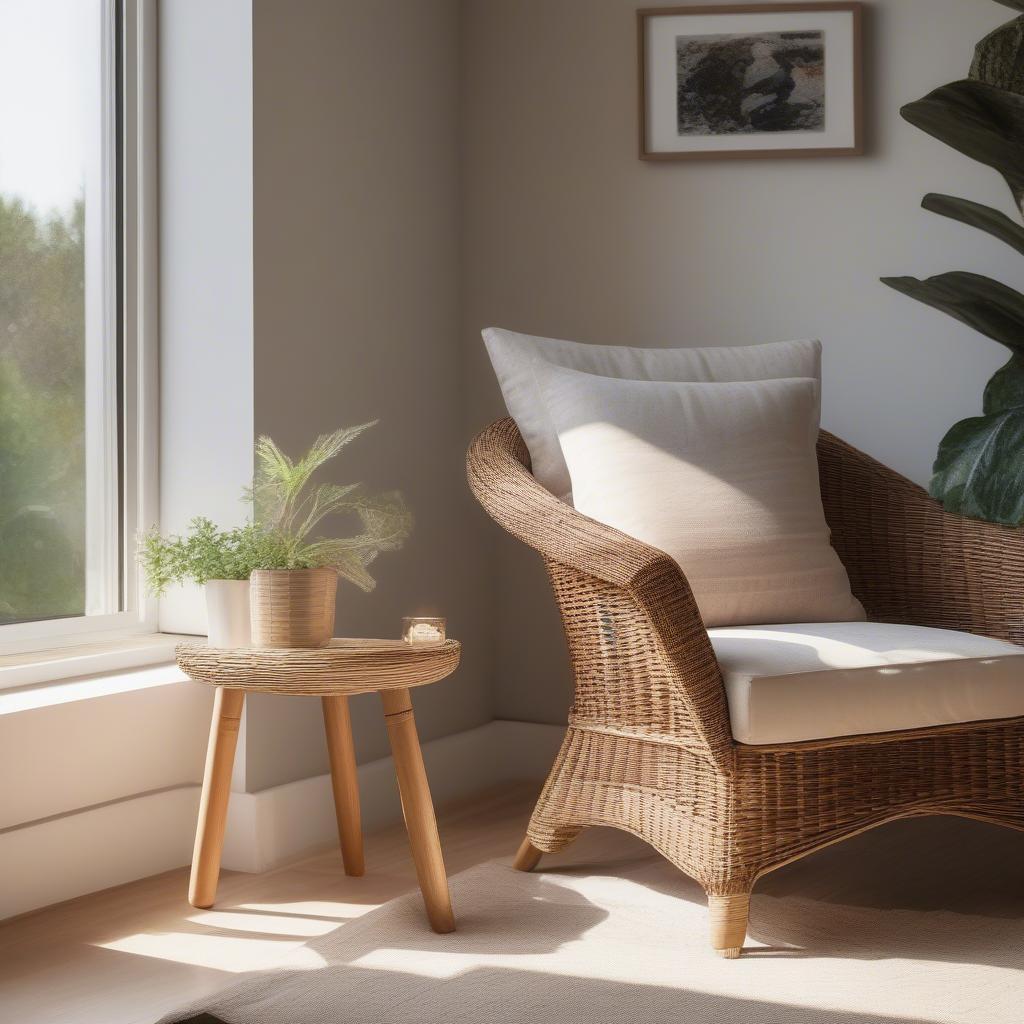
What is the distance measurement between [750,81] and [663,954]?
198 cm

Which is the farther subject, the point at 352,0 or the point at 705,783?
the point at 352,0

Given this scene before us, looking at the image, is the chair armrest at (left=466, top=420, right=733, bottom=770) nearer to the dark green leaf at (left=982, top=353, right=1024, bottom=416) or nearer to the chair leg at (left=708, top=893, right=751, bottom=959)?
the chair leg at (left=708, top=893, right=751, bottom=959)

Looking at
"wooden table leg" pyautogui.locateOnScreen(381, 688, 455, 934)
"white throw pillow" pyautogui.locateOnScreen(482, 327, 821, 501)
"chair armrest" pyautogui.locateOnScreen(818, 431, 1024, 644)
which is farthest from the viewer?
"white throw pillow" pyautogui.locateOnScreen(482, 327, 821, 501)

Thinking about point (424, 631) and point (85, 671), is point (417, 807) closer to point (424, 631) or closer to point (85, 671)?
point (424, 631)

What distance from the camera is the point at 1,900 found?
6.55 ft

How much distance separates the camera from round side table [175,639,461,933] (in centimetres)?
181

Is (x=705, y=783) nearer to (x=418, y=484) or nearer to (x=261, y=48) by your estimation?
(x=418, y=484)

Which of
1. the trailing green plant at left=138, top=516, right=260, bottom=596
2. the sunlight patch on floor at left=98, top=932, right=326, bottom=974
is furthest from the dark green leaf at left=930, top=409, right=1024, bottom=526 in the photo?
the sunlight patch on floor at left=98, top=932, right=326, bottom=974

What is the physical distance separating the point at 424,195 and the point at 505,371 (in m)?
0.76

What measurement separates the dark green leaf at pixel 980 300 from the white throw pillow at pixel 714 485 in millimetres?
360

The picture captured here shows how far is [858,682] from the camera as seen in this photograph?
6.08 feet

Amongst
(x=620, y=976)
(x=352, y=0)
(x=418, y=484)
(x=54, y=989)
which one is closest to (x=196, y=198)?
(x=352, y=0)

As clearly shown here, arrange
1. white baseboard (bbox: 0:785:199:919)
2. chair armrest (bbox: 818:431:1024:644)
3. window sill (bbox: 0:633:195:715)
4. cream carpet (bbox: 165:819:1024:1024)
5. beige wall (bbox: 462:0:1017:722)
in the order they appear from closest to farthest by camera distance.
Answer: cream carpet (bbox: 165:819:1024:1024) → white baseboard (bbox: 0:785:199:919) → window sill (bbox: 0:633:195:715) → chair armrest (bbox: 818:431:1024:644) → beige wall (bbox: 462:0:1017:722)

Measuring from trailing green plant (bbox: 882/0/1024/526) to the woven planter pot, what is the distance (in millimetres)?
1184
